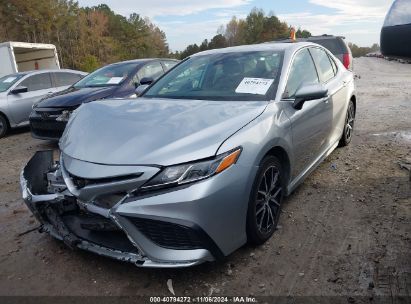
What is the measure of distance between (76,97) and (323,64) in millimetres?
4008

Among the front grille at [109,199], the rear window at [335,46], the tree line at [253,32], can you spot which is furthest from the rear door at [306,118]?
the tree line at [253,32]

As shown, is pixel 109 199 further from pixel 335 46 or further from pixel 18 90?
pixel 335 46

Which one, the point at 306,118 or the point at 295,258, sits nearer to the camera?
the point at 295,258

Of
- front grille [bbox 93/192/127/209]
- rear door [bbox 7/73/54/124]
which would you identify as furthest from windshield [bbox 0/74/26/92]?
front grille [bbox 93/192/127/209]

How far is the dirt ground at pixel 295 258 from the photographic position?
2.61m

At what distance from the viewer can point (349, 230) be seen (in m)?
3.31

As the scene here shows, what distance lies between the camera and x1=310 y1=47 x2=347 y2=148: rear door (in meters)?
4.44

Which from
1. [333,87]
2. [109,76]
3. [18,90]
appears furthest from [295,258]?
[18,90]

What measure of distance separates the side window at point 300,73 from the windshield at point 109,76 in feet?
12.8

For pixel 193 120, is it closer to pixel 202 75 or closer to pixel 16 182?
pixel 202 75

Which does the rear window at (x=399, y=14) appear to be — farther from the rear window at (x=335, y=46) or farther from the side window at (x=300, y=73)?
the rear window at (x=335, y=46)

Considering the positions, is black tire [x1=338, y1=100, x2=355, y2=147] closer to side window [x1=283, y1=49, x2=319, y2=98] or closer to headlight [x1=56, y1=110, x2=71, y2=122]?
side window [x1=283, y1=49, x2=319, y2=98]

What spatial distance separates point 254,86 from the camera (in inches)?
135

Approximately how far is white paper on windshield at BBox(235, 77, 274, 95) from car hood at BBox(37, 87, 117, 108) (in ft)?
11.9
